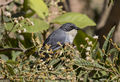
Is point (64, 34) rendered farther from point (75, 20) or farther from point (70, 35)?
point (75, 20)

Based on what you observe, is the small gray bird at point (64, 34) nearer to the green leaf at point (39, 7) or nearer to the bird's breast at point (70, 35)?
the bird's breast at point (70, 35)

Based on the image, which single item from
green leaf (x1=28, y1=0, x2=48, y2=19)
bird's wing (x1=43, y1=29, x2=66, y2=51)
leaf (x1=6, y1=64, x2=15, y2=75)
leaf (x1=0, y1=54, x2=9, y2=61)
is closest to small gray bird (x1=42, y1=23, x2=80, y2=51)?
bird's wing (x1=43, y1=29, x2=66, y2=51)

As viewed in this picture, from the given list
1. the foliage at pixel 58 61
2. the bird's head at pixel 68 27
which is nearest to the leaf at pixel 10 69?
the foliage at pixel 58 61

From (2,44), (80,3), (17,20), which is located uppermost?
(17,20)

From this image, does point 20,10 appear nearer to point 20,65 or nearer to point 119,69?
point 20,65

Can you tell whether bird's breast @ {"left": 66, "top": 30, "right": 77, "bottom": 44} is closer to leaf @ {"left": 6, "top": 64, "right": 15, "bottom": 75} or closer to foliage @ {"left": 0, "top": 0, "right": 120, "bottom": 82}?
foliage @ {"left": 0, "top": 0, "right": 120, "bottom": 82}

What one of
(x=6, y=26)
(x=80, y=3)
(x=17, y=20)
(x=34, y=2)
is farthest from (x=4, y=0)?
(x=80, y=3)

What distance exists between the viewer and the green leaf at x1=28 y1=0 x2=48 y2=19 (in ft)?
8.50

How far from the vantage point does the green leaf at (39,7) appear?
8.50 ft

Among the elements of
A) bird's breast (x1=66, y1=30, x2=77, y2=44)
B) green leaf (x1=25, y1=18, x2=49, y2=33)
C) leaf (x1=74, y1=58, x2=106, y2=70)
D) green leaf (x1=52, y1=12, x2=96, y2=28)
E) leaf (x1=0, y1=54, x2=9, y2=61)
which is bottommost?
bird's breast (x1=66, y1=30, x2=77, y2=44)

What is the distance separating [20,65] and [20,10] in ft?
3.18

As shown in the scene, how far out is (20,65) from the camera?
6.62 ft

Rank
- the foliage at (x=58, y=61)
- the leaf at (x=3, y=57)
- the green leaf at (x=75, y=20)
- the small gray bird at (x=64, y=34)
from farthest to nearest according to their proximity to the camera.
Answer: the small gray bird at (x=64, y=34), the green leaf at (x=75, y=20), the leaf at (x=3, y=57), the foliage at (x=58, y=61)

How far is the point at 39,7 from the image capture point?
2652 millimetres
